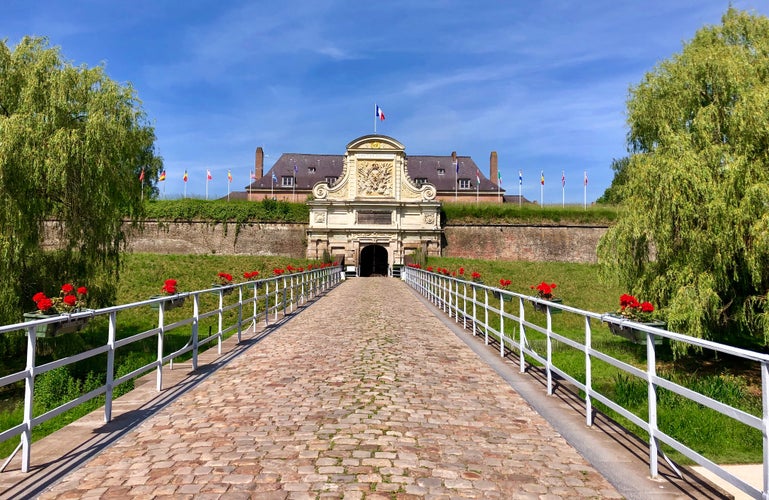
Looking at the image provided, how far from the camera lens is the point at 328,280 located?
2866 cm

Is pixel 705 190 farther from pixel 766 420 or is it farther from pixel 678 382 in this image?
pixel 766 420

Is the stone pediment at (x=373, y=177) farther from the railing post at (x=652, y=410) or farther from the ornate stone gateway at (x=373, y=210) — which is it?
the railing post at (x=652, y=410)

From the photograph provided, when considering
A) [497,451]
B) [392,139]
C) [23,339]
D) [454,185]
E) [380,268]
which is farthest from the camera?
[454,185]

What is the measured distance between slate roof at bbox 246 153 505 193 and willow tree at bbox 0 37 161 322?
140 ft

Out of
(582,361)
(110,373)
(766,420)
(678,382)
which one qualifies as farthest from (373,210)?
(766,420)

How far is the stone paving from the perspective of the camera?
3604 millimetres

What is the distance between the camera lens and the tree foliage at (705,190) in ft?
37.9

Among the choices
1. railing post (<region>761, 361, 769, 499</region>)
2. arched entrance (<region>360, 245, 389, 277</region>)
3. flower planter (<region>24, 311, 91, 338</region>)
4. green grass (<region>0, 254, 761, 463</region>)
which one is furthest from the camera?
arched entrance (<region>360, 245, 389, 277</region>)

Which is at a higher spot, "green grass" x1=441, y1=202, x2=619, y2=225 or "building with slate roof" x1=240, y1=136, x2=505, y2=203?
"building with slate roof" x1=240, y1=136, x2=505, y2=203

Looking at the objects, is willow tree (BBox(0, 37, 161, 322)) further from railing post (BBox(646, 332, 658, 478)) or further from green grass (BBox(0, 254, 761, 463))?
railing post (BBox(646, 332, 658, 478))

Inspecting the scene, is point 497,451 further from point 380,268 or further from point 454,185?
point 454,185

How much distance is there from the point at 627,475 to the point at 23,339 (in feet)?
45.9

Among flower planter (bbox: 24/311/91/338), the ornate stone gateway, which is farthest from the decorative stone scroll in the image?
flower planter (bbox: 24/311/91/338)

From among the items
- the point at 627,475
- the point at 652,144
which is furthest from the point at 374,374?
the point at 652,144
